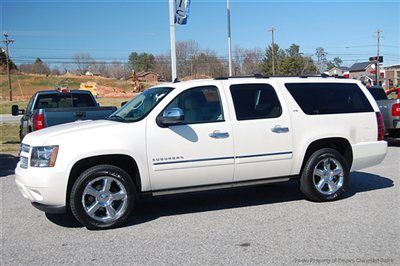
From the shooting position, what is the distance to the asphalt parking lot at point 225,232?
451 centimetres

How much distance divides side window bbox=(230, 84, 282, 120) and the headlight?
2.43 m

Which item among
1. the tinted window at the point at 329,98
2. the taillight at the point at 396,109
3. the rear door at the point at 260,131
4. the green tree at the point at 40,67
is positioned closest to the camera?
the rear door at the point at 260,131

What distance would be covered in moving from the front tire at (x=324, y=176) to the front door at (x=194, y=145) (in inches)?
48.7

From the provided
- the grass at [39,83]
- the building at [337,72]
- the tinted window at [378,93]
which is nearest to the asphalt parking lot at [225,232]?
the building at [337,72]

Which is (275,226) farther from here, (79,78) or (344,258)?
(79,78)

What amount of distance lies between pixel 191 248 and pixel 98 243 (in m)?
1.08

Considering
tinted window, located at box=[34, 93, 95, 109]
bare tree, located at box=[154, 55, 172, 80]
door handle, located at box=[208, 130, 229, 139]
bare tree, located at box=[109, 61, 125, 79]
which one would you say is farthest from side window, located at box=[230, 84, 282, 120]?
bare tree, located at box=[109, 61, 125, 79]

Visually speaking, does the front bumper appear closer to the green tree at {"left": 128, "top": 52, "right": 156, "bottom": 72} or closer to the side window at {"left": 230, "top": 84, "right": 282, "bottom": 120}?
the side window at {"left": 230, "top": 84, "right": 282, "bottom": 120}

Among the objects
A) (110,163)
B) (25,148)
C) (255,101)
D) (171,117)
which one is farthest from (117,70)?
(171,117)

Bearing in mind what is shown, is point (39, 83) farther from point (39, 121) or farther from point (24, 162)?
point (24, 162)

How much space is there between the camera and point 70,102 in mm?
11555

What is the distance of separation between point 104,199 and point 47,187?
2.30 ft

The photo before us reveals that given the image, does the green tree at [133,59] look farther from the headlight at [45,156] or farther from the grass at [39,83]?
the headlight at [45,156]

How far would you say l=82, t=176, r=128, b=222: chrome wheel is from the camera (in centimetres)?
547
